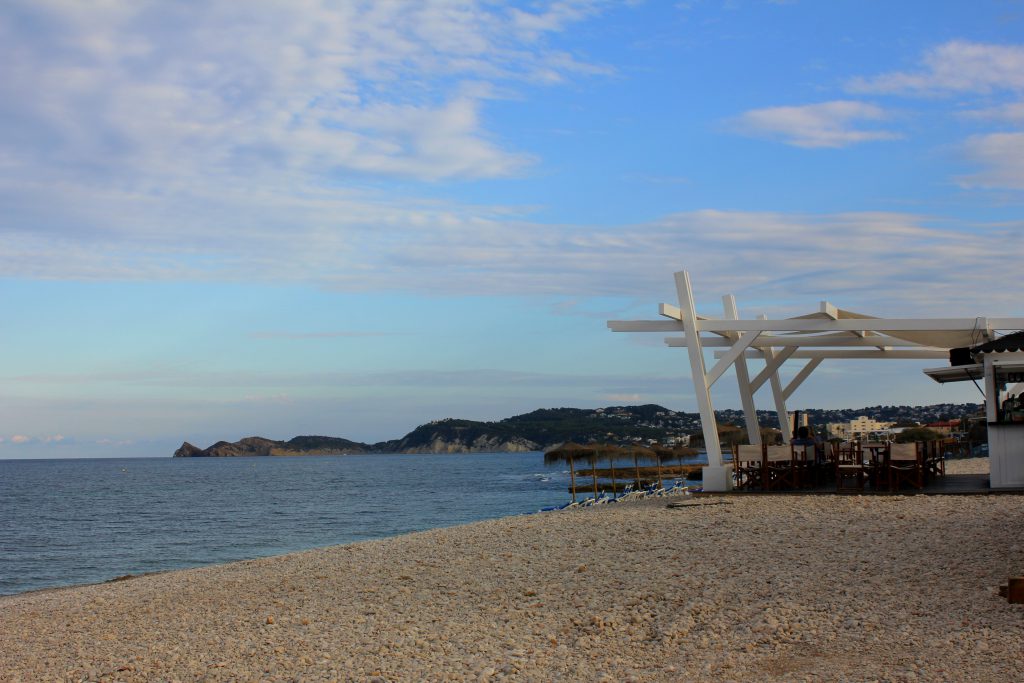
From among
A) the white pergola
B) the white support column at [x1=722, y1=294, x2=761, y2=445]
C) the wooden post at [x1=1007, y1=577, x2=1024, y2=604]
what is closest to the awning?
the white pergola

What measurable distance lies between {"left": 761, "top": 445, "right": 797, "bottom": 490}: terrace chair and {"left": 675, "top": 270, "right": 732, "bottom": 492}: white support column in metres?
0.69

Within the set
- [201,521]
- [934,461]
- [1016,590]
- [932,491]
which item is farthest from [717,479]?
[201,521]

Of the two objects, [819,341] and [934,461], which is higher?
[819,341]

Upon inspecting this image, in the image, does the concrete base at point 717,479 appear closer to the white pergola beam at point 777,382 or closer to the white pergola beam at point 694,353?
the white pergola beam at point 694,353

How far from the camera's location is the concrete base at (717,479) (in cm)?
1530

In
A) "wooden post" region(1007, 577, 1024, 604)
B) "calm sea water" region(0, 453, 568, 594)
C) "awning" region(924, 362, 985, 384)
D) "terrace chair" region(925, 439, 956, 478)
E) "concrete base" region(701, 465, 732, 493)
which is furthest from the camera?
"calm sea water" region(0, 453, 568, 594)

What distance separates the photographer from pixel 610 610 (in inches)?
324

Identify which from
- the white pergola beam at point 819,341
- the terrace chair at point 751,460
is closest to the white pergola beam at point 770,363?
the white pergola beam at point 819,341

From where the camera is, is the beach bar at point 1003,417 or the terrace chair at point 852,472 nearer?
the beach bar at point 1003,417

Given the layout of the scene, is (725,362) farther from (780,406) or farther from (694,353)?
(780,406)

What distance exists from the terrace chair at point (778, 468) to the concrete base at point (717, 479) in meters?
0.60

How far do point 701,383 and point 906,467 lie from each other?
318cm

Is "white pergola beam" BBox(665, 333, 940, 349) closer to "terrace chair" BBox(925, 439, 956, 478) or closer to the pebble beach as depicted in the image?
"terrace chair" BBox(925, 439, 956, 478)

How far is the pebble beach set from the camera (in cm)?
675
